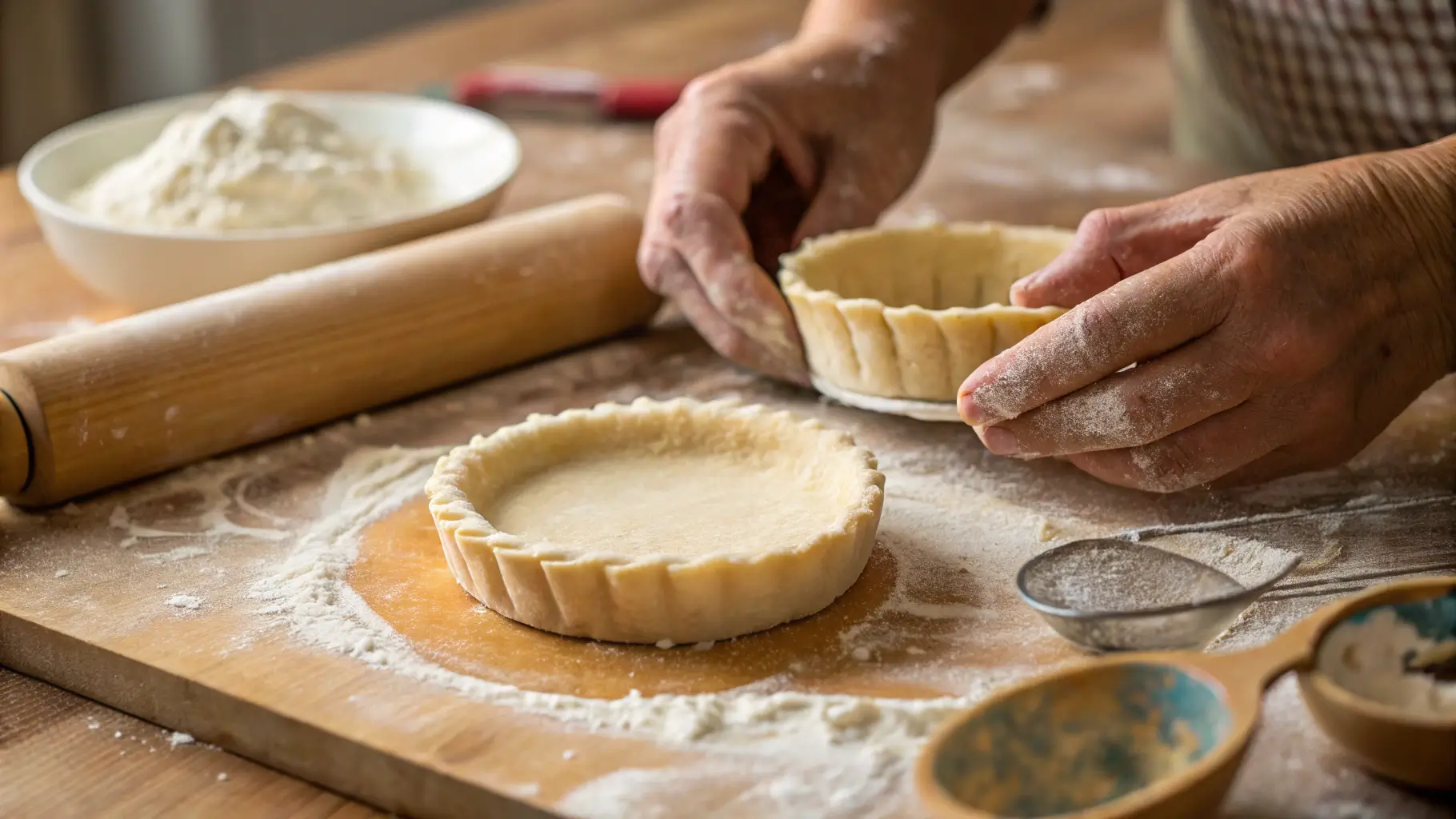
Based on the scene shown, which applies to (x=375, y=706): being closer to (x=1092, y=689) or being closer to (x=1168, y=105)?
(x=1092, y=689)

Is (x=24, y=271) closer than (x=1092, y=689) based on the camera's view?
No

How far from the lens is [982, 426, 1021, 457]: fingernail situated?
5.54ft

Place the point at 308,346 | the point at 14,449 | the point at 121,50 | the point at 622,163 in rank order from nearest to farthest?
the point at 14,449, the point at 308,346, the point at 622,163, the point at 121,50

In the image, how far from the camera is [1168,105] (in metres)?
3.58

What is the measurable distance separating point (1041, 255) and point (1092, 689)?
42.8 inches

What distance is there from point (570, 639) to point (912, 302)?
93cm

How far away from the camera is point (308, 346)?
2.05 metres

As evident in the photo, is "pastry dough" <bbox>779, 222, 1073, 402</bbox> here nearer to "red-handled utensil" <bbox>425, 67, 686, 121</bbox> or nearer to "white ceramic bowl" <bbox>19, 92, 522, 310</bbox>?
"white ceramic bowl" <bbox>19, 92, 522, 310</bbox>

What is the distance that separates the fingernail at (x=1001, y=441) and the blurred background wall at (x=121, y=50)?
4183mm

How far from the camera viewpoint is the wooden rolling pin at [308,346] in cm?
183

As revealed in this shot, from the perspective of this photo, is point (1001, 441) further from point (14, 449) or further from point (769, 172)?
point (14, 449)

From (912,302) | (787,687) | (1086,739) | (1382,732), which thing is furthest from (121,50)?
(1382,732)

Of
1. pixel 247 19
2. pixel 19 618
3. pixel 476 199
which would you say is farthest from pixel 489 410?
pixel 247 19

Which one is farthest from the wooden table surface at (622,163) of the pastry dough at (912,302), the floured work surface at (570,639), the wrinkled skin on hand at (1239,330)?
the pastry dough at (912,302)
